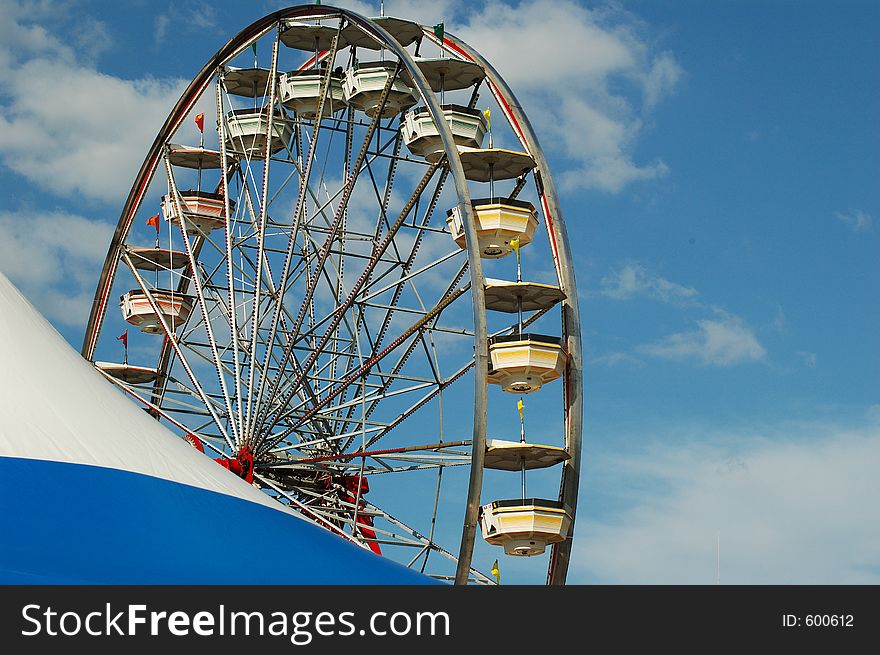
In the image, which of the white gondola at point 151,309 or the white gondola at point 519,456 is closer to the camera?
the white gondola at point 519,456

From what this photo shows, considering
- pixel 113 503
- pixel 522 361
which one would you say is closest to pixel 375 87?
pixel 522 361

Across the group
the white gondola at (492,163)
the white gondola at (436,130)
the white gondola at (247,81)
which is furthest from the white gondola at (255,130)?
the white gondola at (492,163)

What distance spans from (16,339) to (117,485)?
5.34ft

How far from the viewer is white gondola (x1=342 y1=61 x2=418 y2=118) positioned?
19766 mm

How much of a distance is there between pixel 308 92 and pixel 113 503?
12.1 m

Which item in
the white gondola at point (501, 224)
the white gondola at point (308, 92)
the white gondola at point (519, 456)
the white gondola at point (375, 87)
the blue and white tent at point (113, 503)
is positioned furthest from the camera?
the white gondola at point (308, 92)

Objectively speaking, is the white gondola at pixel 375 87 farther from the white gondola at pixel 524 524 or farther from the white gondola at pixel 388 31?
the white gondola at pixel 524 524

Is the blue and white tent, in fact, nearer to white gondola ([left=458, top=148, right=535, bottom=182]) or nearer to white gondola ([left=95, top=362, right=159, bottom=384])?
white gondola ([left=458, top=148, right=535, bottom=182])

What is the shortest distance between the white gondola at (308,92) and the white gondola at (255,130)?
592 millimetres

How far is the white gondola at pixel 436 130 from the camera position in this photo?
18734 mm

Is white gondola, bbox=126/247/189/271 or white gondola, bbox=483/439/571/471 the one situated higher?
white gondola, bbox=126/247/189/271

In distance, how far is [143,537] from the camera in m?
9.45

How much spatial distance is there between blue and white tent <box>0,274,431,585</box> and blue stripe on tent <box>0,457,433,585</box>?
0.03ft

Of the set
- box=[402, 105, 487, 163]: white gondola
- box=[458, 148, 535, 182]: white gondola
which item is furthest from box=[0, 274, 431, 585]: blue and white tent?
box=[402, 105, 487, 163]: white gondola
